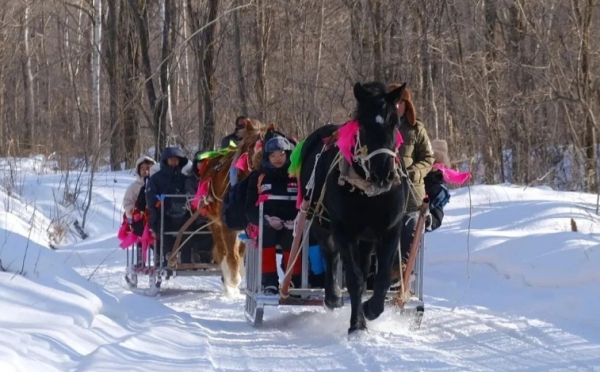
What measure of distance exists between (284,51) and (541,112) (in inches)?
270

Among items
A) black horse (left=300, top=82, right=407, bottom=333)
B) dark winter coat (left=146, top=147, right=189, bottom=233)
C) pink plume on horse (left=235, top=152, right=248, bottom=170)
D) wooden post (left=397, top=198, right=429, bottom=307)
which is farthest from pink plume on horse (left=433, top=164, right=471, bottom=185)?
dark winter coat (left=146, top=147, right=189, bottom=233)

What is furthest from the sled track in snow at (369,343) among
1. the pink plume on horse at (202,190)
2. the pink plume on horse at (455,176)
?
the pink plume on horse at (202,190)

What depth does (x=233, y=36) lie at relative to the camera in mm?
26453

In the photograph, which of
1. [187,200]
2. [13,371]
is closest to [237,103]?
[187,200]

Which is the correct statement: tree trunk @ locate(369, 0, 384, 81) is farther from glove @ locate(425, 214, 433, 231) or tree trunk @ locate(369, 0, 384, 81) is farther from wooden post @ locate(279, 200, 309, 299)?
wooden post @ locate(279, 200, 309, 299)

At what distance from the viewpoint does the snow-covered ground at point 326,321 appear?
6703 mm

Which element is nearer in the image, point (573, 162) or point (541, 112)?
point (573, 162)

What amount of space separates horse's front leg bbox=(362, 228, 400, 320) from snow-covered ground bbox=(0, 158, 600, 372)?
0.72ft

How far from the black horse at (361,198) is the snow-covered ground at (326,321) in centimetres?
42

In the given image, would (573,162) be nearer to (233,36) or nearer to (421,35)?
(421,35)

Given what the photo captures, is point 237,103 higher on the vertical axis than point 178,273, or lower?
higher

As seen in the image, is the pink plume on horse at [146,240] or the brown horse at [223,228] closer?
the brown horse at [223,228]

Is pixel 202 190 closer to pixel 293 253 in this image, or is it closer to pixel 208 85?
pixel 293 253

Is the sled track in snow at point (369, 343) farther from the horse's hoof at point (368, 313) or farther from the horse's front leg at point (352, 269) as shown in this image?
the horse's front leg at point (352, 269)
